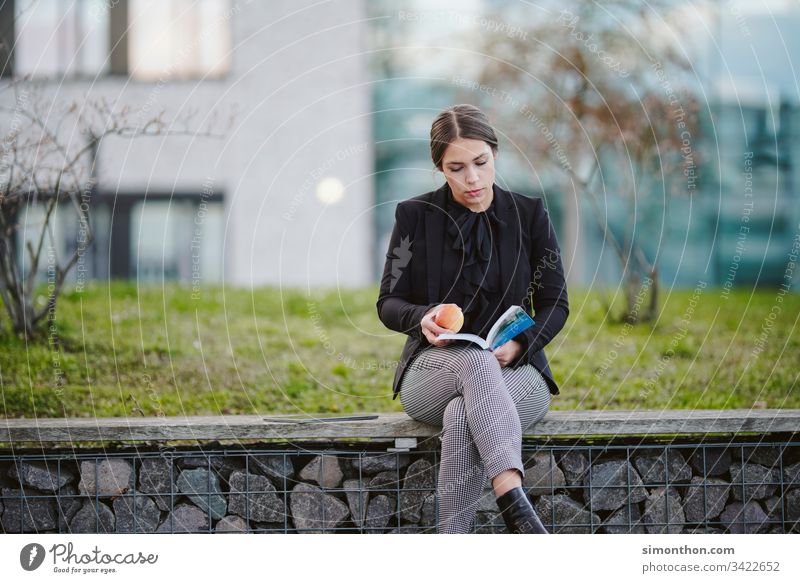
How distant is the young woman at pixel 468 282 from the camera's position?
8.55ft

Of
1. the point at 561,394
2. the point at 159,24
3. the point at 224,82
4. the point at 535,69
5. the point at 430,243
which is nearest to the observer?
the point at 430,243

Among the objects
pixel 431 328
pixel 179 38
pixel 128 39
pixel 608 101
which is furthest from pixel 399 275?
pixel 128 39

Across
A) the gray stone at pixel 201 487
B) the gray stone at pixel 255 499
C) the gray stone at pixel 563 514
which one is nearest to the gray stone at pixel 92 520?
the gray stone at pixel 201 487

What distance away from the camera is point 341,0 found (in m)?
6.69

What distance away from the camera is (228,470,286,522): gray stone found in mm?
2854

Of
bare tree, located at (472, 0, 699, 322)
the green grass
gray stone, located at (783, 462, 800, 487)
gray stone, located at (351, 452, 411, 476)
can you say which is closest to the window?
the green grass

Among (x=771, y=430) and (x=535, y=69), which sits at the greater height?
(x=535, y=69)

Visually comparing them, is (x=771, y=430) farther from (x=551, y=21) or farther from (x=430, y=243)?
(x=551, y=21)

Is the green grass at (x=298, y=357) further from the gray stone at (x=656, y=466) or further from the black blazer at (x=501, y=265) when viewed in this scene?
the black blazer at (x=501, y=265)

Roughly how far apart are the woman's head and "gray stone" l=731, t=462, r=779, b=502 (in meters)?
1.12

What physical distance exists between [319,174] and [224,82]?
3.12 ft

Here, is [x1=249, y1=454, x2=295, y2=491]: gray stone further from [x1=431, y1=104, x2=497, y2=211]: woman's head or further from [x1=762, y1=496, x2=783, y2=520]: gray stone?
[x1=762, y1=496, x2=783, y2=520]: gray stone

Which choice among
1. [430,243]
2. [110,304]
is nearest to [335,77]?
[110,304]

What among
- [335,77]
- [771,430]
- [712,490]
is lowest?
[712,490]
